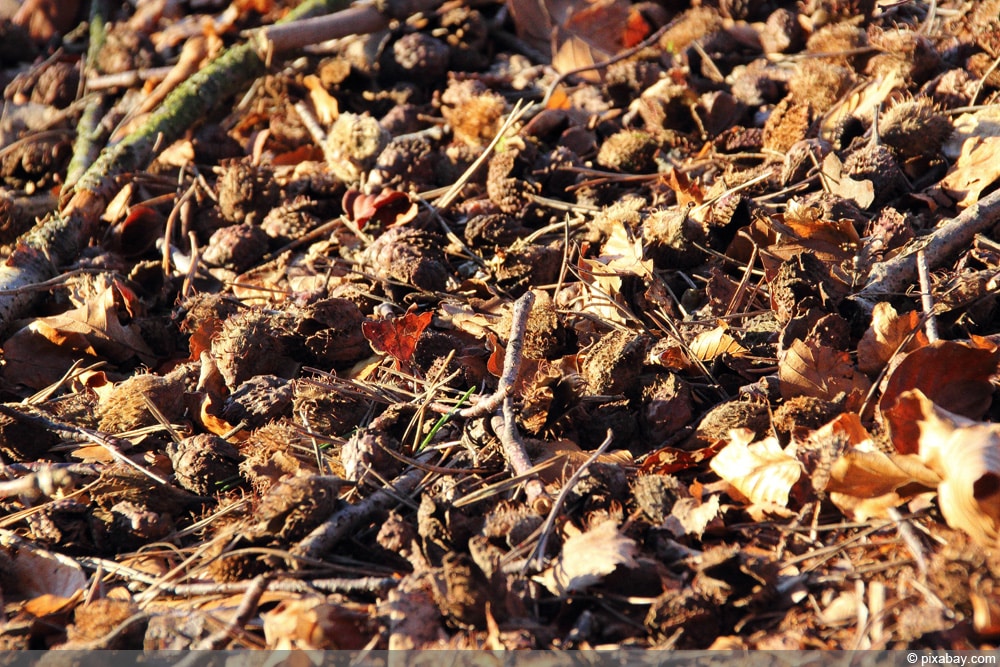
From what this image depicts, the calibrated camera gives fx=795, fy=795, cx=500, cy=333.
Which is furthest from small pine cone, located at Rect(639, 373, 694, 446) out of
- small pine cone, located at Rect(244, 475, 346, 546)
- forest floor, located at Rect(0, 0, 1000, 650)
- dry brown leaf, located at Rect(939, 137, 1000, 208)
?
dry brown leaf, located at Rect(939, 137, 1000, 208)

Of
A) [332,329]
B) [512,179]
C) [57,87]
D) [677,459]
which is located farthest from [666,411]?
[57,87]

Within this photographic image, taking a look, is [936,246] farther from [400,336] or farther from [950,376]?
[400,336]

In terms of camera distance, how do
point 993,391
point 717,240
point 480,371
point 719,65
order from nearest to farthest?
point 993,391, point 480,371, point 717,240, point 719,65

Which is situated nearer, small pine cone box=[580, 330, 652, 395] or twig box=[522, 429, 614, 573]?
twig box=[522, 429, 614, 573]

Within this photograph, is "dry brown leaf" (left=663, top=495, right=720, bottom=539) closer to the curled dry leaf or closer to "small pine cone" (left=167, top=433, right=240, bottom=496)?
the curled dry leaf

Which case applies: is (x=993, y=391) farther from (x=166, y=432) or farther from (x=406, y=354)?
(x=166, y=432)

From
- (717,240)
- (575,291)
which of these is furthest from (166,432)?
(717,240)

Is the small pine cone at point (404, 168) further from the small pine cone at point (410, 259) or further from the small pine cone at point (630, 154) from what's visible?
the small pine cone at point (630, 154)
